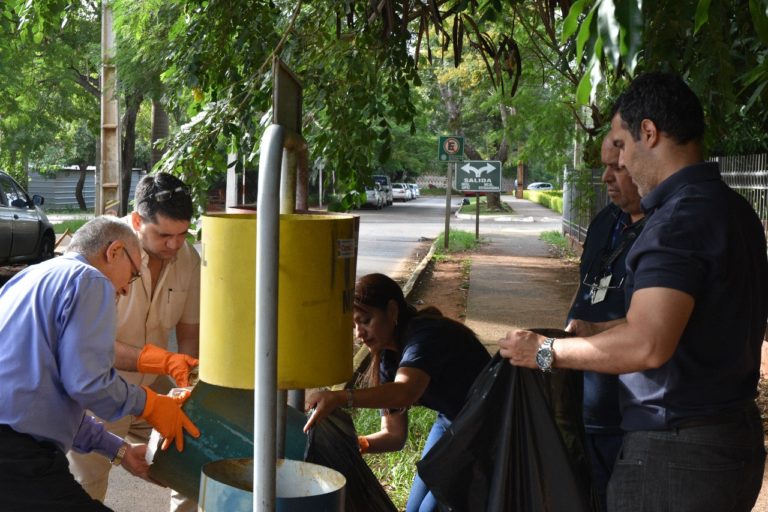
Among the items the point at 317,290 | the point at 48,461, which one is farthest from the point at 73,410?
the point at 317,290

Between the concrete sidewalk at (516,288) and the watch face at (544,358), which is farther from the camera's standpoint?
the concrete sidewalk at (516,288)

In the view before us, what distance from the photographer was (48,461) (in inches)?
114

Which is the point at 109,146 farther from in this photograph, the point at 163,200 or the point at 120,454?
the point at 120,454

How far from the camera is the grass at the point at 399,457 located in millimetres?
5648

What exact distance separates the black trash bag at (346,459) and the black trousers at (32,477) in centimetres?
73

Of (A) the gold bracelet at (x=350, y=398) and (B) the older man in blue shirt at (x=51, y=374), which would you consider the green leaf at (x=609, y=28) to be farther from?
(A) the gold bracelet at (x=350, y=398)

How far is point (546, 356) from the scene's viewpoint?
2713 millimetres

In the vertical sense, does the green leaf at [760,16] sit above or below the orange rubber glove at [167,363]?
above

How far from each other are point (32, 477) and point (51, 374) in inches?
11.5

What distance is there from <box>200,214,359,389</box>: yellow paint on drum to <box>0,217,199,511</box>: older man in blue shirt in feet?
1.62

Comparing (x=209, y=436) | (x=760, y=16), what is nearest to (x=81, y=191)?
(x=209, y=436)

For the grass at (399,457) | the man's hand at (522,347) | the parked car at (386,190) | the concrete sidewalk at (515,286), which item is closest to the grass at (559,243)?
the concrete sidewalk at (515,286)

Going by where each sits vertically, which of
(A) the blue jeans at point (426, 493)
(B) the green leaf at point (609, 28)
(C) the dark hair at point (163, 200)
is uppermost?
(B) the green leaf at point (609, 28)

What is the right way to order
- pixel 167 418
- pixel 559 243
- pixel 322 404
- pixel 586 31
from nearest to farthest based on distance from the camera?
pixel 586 31, pixel 167 418, pixel 322 404, pixel 559 243
